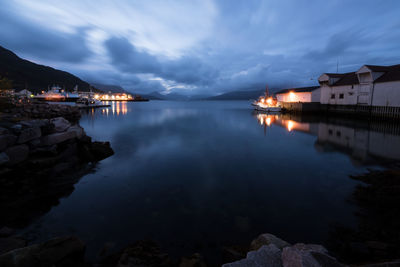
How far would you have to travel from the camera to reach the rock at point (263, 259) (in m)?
3.98

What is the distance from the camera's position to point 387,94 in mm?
35219

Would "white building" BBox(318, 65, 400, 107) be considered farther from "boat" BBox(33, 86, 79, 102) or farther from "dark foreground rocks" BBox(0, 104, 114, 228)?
"boat" BBox(33, 86, 79, 102)

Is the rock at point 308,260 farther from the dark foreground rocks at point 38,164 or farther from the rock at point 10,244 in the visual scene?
the dark foreground rocks at point 38,164

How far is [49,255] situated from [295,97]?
237 ft

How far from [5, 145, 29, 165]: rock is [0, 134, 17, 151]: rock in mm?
244

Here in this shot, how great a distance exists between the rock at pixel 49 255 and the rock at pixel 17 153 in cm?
917

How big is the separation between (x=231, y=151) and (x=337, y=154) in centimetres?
916

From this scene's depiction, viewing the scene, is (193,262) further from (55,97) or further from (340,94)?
(55,97)

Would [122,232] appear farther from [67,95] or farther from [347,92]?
[67,95]

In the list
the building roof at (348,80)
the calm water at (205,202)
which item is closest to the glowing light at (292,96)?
the building roof at (348,80)

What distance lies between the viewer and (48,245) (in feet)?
16.3

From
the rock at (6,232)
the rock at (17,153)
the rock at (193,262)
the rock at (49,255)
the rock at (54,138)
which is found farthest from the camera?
the rock at (54,138)

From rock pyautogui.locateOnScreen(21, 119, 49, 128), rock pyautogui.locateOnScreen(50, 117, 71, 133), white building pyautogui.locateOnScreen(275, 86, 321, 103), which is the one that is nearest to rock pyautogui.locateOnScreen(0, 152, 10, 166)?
rock pyautogui.locateOnScreen(21, 119, 49, 128)

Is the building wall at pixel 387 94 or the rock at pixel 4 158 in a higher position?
the building wall at pixel 387 94
